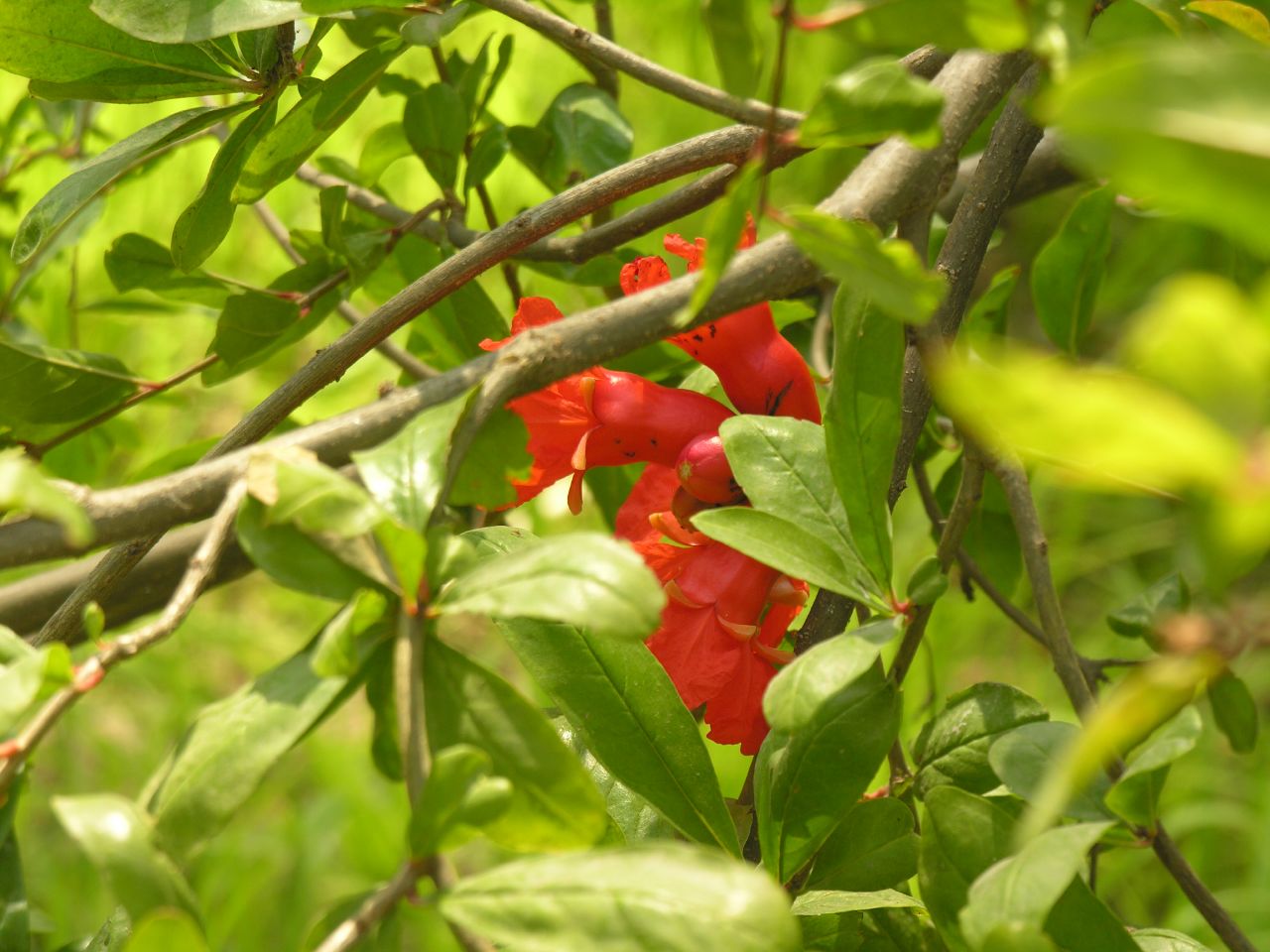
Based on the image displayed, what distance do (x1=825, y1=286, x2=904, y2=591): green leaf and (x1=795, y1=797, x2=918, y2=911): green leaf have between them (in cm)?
10

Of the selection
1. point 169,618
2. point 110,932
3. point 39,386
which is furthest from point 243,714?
point 39,386

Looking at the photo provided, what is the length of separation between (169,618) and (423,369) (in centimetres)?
50

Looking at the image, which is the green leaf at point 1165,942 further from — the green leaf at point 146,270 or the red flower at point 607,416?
the green leaf at point 146,270

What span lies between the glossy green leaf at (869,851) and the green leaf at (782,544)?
4.0 inches

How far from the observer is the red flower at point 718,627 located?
0.55m

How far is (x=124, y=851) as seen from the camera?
0.31 meters


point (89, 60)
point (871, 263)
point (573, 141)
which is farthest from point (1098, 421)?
point (573, 141)

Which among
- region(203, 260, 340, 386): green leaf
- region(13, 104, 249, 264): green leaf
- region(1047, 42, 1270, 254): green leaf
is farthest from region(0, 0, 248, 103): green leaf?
region(1047, 42, 1270, 254): green leaf

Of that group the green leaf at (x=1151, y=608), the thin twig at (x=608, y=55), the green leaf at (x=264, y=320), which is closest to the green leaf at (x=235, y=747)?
the thin twig at (x=608, y=55)

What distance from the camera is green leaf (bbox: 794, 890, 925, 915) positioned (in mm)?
449

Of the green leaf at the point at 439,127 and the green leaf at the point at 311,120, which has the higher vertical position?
the green leaf at the point at 311,120

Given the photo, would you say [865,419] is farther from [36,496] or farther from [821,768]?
[36,496]

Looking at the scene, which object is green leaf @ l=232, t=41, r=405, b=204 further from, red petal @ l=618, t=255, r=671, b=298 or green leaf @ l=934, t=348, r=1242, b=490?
green leaf @ l=934, t=348, r=1242, b=490

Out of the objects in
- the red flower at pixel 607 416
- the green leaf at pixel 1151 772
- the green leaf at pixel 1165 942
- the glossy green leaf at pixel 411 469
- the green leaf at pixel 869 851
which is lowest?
the green leaf at pixel 1165 942
